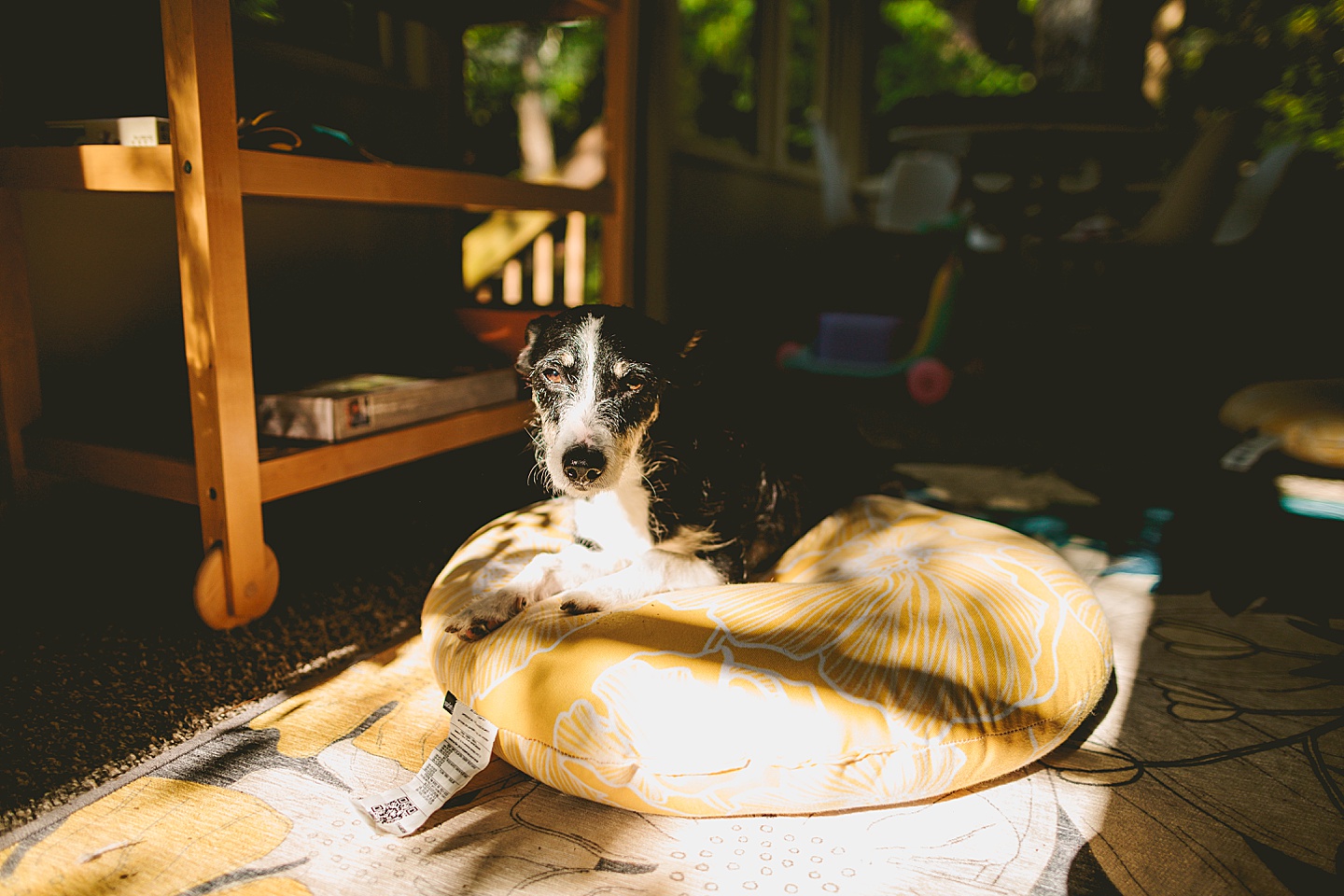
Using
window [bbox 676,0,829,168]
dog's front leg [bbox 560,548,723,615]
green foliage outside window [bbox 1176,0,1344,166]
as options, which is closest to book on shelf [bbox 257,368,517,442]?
dog's front leg [bbox 560,548,723,615]

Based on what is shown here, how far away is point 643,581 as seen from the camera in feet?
5.75

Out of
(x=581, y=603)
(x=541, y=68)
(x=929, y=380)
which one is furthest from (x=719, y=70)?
(x=581, y=603)

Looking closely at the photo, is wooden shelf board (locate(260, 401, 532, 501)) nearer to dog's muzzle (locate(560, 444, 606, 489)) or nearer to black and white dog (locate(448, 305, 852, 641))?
black and white dog (locate(448, 305, 852, 641))

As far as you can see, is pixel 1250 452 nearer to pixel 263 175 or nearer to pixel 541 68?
pixel 263 175

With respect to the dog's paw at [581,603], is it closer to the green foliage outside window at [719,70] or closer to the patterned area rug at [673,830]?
the patterned area rug at [673,830]

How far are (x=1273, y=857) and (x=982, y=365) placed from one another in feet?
12.0

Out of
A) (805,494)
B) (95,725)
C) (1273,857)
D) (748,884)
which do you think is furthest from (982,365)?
(95,725)

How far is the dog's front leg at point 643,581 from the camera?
1.65 meters

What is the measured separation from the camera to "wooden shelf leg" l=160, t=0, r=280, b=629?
1.71 meters

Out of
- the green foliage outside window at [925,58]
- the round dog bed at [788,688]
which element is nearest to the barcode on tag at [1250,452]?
the round dog bed at [788,688]

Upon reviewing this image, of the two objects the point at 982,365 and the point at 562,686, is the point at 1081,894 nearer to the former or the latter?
the point at 562,686

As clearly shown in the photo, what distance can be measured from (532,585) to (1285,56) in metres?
7.31

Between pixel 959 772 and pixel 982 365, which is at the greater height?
pixel 982 365

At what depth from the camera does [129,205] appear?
2.68 m
